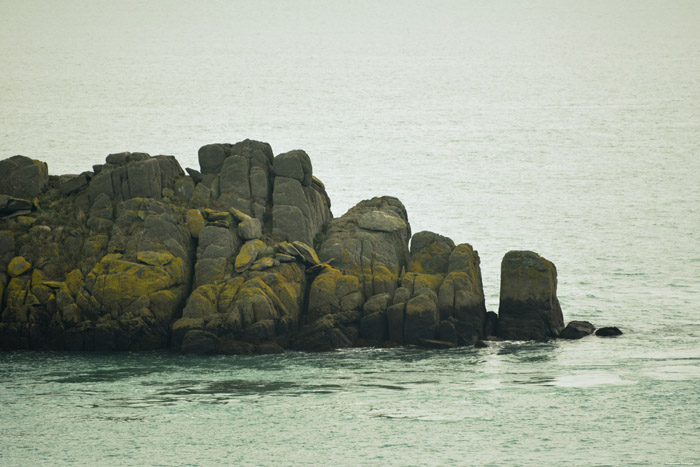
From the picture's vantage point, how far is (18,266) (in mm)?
49875

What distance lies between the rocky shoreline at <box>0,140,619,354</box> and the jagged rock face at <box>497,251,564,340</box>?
68mm

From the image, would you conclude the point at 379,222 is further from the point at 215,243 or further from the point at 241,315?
the point at 241,315

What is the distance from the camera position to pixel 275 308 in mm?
49219

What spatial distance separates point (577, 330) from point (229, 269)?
57.5ft

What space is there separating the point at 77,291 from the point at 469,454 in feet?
72.6

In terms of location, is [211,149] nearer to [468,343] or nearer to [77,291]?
[77,291]

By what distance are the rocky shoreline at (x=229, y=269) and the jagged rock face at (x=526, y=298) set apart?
68mm

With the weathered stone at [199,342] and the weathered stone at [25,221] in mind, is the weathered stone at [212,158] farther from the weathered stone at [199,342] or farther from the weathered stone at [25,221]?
the weathered stone at [199,342]

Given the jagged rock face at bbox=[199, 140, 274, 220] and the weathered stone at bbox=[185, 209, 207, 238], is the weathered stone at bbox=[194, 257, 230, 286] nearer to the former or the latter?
the weathered stone at bbox=[185, 209, 207, 238]

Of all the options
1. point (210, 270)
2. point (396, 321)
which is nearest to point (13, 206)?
point (210, 270)

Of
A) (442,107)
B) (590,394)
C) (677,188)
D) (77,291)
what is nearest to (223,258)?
(77,291)

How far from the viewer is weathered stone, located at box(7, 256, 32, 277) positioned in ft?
163

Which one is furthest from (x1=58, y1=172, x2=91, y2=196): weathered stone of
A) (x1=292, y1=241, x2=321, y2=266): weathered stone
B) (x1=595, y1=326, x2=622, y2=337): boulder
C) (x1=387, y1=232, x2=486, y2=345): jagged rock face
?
(x1=595, y1=326, x2=622, y2=337): boulder

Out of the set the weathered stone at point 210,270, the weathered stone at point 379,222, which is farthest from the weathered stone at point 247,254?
the weathered stone at point 379,222
